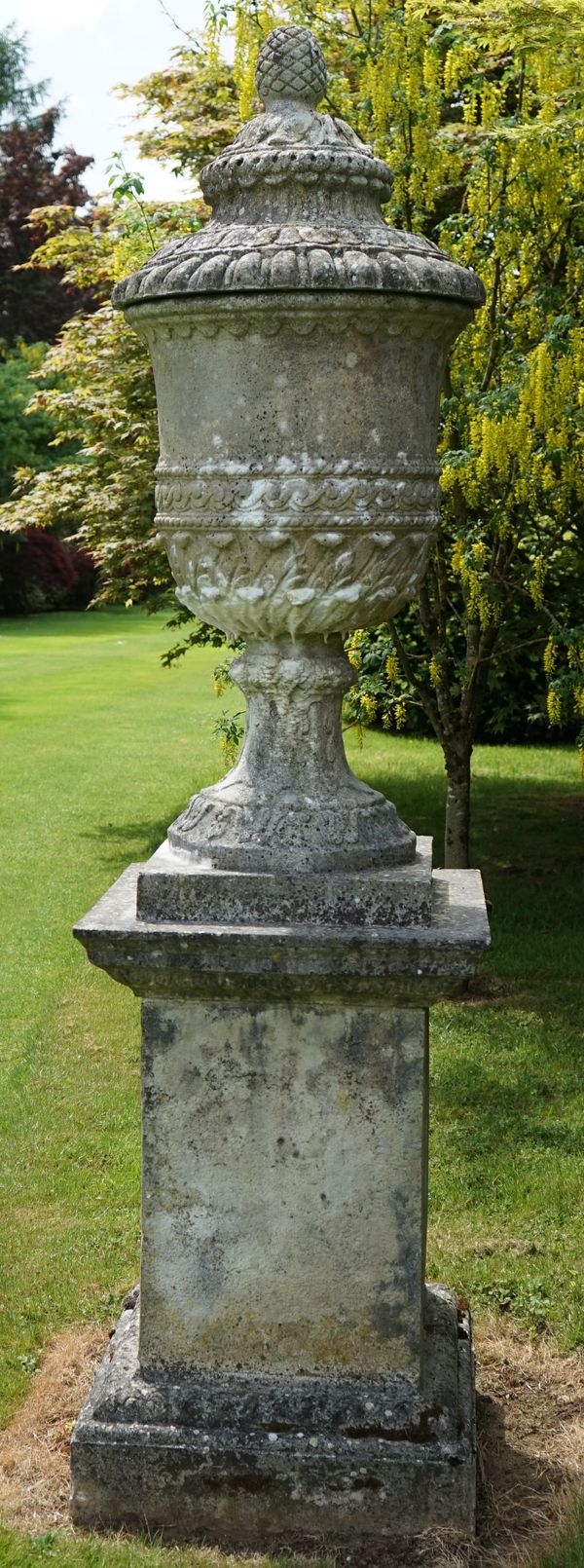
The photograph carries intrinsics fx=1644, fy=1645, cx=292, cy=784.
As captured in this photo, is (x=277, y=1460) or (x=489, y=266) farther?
A: (x=489, y=266)

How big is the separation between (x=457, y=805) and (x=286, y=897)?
4697mm

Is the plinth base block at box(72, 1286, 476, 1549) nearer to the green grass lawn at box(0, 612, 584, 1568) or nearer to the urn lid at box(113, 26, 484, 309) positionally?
the green grass lawn at box(0, 612, 584, 1568)

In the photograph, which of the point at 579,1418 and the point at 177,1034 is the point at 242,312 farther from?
the point at 579,1418

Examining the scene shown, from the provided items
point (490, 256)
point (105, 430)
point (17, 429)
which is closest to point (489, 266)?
point (490, 256)

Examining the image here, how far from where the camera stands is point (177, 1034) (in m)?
3.77

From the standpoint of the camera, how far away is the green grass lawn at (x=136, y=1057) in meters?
5.13

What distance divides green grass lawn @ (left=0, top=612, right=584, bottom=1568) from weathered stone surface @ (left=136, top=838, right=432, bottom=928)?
1436 millimetres

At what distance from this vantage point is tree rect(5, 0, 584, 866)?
284 inches

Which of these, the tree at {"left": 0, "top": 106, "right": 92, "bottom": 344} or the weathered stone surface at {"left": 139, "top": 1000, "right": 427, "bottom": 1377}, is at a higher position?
the tree at {"left": 0, "top": 106, "right": 92, "bottom": 344}

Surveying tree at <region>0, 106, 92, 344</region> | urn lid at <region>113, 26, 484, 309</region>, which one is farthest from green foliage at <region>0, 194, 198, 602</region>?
tree at <region>0, 106, 92, 344</region>

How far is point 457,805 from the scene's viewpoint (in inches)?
327

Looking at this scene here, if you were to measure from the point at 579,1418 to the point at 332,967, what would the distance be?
158cm

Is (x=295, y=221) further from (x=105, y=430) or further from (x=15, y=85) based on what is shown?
(x=15, y=85)

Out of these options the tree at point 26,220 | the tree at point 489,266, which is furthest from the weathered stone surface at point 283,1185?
the tree at point 26,220
